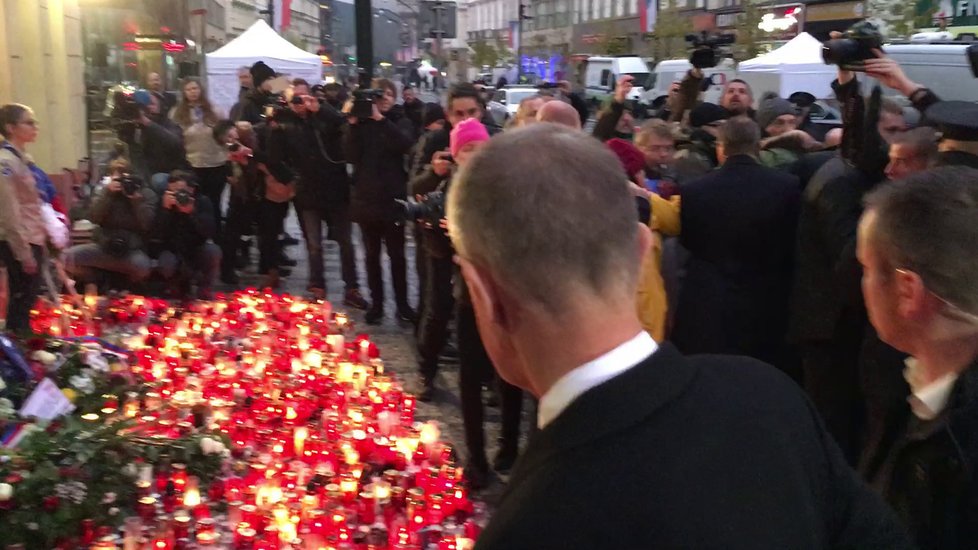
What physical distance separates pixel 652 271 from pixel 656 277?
0.04 m

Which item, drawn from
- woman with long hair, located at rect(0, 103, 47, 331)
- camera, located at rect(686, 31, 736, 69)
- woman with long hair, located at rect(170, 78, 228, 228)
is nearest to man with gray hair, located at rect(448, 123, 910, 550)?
woman with long hair, located at rect(0, 103, 47, 331)

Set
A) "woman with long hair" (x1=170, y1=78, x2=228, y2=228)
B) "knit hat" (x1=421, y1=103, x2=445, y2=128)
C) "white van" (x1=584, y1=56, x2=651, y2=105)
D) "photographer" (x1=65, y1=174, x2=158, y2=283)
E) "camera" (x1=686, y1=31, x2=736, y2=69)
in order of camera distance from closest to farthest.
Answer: "camera" (x1=686, y1=31, x2=736, y2=69) → "photographer" (x1=65, y1=174, x2=158, y2=283) → "knit hat" (x1=421, y1=103, x2=445, y2=128) → "woman with long hair" (x1=170, y1=78, x2=228, y2=228) → "white van" (x1=584, y1=56, x2=651, y2=105)

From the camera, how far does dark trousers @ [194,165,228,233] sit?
9930mm

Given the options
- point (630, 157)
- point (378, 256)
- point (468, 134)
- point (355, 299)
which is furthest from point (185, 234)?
point (630, 157)

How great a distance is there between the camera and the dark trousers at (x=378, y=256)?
7613mm

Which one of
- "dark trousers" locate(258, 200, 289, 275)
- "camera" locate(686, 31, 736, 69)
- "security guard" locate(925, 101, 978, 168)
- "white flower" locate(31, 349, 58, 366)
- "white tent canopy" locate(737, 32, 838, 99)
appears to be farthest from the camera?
"white tent canopy" locate(737, 32, 838, 99)

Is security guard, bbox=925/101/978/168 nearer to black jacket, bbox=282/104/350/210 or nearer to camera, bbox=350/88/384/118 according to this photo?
camera, bbox=350/88/384/118

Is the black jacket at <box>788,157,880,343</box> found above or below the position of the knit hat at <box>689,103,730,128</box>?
below

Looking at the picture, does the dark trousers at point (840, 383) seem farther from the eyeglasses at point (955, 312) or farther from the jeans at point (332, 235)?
the jeans at point (332, 235)

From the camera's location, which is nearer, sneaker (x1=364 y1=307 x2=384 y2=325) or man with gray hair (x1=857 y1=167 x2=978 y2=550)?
man with gray hair (x1=857 y1=167 x2=978 y2=550)

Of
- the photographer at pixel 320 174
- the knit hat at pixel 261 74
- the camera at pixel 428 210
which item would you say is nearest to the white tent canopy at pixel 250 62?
the knit hat at pixel 261 74

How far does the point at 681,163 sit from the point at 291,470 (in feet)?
9.58

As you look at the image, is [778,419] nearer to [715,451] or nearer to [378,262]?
[715,451]

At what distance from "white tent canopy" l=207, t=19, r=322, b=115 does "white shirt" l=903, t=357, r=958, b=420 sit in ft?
54.8
